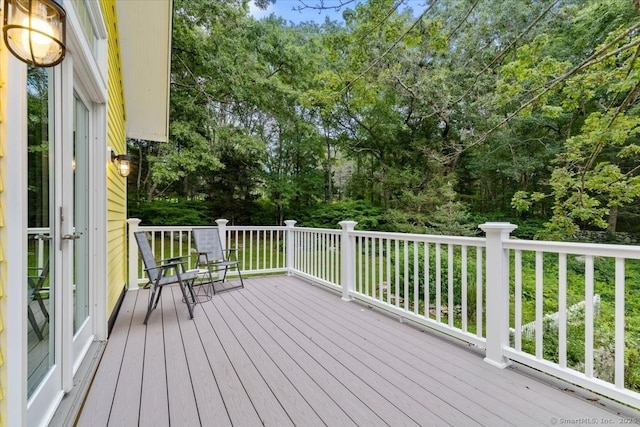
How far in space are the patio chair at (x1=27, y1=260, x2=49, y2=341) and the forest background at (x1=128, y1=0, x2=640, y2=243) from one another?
4.26 metres

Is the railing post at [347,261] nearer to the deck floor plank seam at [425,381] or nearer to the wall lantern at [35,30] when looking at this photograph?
the deck floor plank seam at [425,381]

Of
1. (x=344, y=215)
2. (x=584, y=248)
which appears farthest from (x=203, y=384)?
(x=344, y=215)

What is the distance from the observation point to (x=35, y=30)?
1.01 metres

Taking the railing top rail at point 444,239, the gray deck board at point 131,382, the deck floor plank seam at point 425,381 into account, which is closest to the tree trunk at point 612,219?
the railing top rail at point 444,239

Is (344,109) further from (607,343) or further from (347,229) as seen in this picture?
(607,343)

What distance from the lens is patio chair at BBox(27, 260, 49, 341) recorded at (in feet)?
4.71

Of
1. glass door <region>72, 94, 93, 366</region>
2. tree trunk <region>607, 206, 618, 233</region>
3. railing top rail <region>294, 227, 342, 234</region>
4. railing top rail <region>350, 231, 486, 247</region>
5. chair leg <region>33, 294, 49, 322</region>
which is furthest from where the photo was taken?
tree trunk <region>607, 206, 618, 233</region>

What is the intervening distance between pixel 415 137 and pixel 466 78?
3.10 m

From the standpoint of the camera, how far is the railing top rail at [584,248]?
170 cm

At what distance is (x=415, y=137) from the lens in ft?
41.9

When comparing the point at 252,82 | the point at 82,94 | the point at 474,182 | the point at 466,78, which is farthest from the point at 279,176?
the point at 82,94

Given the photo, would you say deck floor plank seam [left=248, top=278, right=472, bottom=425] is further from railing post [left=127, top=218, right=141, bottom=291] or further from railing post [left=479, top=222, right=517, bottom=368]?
railing post [left=127, top=218, right=141, bottom=291]

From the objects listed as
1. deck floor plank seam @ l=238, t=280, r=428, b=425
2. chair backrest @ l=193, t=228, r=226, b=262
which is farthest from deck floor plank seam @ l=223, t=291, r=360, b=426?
chair backrest @ l=193, t=228, r=226, b=262

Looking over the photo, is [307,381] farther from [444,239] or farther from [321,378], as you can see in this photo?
[444,239]
